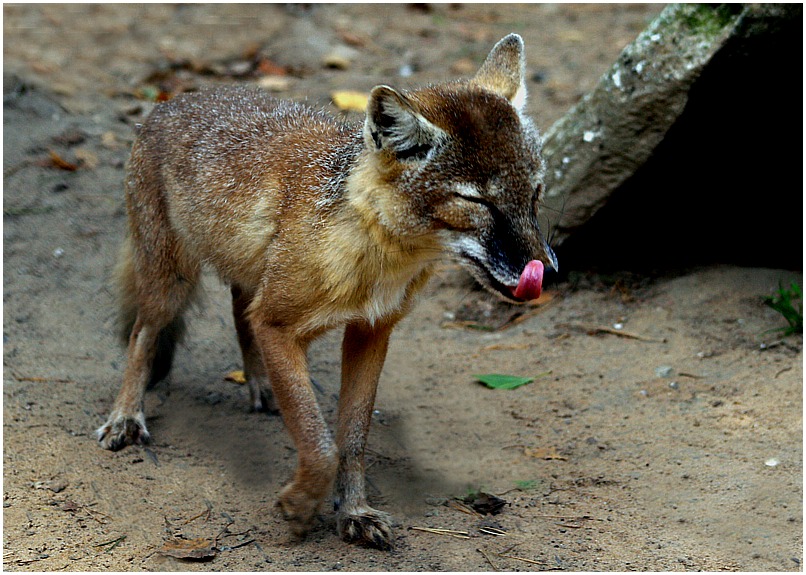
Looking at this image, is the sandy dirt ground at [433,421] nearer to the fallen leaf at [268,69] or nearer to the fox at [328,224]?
the fox at [328,224]

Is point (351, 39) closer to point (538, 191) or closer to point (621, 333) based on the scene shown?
point (621, 333)

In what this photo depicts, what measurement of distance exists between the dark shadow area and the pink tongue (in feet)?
10.9

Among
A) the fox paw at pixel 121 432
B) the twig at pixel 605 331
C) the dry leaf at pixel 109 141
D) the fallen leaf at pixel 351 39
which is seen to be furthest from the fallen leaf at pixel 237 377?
the fallen leaf at pixel 351 39

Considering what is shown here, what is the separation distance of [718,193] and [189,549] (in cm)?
552

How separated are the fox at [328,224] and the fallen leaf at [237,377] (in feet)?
2.33

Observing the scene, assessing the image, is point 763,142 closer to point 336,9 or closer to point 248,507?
point 248,507

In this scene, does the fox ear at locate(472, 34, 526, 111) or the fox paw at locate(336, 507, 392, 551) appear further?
the fox ear at locate(472, 34, 526, 111)

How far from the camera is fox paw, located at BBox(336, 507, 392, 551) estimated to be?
188 inches

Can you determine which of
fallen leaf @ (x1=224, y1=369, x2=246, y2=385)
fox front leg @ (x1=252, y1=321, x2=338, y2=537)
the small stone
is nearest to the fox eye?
fox front leg @ (x1=252, y1=321, x2=338, y2=537)

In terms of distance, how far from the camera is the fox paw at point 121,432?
18.9 feet

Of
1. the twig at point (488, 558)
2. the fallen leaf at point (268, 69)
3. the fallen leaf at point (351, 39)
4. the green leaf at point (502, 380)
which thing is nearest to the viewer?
the twig at point (488, 558)

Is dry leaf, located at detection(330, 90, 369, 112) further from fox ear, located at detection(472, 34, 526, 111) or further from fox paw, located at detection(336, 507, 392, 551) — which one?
fox paw, located at detection(336, 507, 392, 551)

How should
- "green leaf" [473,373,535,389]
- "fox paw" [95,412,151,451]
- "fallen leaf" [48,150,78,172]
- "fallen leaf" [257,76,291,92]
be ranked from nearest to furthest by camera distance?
"fox paw" [95,412,151,451] < "green leaf" [473,373,535,389] < "fallen leaf" [48,150,78,172] < "fallen leaf" [257,76,291,92]

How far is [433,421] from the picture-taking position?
6332 millimetres
